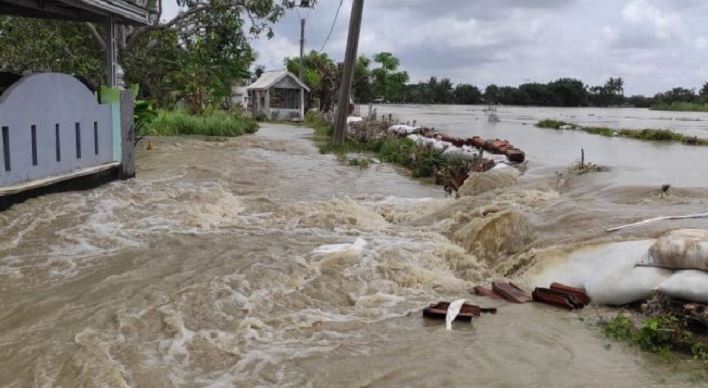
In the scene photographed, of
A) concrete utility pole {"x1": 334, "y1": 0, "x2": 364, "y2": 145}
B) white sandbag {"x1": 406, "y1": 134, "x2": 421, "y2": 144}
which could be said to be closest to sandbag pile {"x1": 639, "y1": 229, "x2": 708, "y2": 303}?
white sandbag {"x1": 406, "y1": 134, "x2": 421, "y2": 144}

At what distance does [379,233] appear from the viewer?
25.0 feet

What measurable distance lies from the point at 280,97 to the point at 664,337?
120 feet

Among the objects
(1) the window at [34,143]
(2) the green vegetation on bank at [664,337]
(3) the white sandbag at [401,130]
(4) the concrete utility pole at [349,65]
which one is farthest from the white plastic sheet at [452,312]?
(3) the white sandbag at [401,130]

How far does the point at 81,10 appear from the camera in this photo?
10289 millimetres

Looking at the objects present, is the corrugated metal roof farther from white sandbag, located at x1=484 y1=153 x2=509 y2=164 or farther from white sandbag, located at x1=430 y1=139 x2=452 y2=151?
white sandbag, located at x1=430 y1=139 x2=452 y2=151

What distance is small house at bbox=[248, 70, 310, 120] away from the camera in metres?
37.8

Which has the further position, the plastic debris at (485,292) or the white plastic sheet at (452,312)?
the plastic debris at (485,292)

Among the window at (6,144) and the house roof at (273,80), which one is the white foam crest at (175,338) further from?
the house roof at (273,80)

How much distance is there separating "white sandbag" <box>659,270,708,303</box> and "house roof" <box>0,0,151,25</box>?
7588mm

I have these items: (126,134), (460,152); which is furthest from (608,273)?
(460,152)

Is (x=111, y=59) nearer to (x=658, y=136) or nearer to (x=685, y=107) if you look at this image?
(x=658, y=136)

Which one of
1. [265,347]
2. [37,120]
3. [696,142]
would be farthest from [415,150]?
[696,142]

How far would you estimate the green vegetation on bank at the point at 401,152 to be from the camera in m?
14.5

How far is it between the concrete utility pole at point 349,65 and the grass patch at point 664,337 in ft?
53.2
